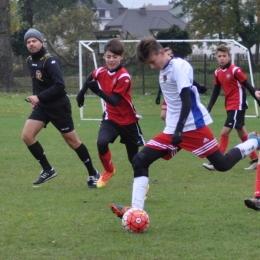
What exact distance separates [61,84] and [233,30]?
114 ft

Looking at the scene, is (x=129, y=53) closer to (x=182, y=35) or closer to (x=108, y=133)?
(x=182, y=35)

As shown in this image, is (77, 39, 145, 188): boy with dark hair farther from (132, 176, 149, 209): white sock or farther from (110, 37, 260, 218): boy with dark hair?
(132, 176, 149, 209): white sock

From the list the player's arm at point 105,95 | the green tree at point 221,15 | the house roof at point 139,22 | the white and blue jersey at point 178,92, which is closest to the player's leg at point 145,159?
the white and blue jersey at point 178,92

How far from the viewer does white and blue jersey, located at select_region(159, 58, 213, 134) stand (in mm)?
6016

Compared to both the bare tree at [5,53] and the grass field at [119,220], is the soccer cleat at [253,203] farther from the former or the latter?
the bare tree at [5,53]

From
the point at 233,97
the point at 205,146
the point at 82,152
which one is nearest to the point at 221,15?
the point at 233,97

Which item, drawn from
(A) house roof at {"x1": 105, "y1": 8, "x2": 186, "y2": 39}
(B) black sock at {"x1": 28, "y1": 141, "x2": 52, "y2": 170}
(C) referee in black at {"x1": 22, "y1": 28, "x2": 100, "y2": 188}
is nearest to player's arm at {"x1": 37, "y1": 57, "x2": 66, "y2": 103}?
(C) referee in black at {"x1": 22, "y1": 28, "x2": 100, "y2": 188}

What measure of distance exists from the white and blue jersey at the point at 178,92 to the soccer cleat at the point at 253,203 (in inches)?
37.1

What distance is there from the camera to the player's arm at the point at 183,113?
5973 millimetres

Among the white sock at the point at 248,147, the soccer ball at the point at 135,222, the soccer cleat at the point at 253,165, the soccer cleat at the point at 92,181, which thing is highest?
the white sock at the point at 248,147

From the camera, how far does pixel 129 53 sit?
33312 mm

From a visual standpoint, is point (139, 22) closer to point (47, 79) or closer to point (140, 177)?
point (47, 79)

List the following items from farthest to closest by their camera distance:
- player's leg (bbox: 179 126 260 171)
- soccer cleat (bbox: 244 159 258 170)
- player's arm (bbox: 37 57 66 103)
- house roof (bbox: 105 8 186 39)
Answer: house roof (bbox: 105 8 186 39)
soccer cleat (bbox: 244 159 258 170)
player's arm (bbox: 37 57 66 103)
player's leg (bbox: 179 126 260 171)

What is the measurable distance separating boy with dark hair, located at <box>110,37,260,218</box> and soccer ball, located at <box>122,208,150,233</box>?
13cm
